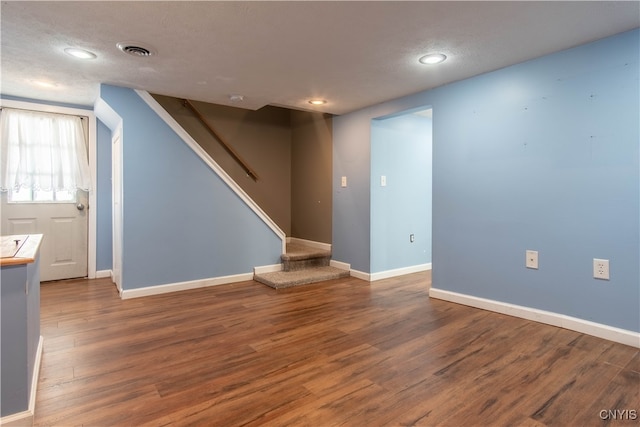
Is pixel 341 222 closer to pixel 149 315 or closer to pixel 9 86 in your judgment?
pixel 149 315

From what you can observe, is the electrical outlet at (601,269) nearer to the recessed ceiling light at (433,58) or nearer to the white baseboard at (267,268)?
the recessed ceiling light at (433,58)

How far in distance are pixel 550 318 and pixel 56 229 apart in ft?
17.0

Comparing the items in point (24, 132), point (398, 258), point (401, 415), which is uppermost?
point (24, 132)

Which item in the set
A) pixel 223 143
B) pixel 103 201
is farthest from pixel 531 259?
pixel 103 201

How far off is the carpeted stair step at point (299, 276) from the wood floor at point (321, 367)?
0.62m

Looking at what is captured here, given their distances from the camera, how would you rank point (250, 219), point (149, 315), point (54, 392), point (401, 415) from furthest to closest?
point (250, 219) < point (149, 315) < point (54, 392) < point (401, 415)

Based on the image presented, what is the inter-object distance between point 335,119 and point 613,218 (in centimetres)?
316

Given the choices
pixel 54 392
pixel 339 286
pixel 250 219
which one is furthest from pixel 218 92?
pixel 54 392

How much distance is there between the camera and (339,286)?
3.94 meters

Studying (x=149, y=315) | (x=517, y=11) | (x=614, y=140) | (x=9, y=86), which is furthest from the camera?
(x=9, y=86)

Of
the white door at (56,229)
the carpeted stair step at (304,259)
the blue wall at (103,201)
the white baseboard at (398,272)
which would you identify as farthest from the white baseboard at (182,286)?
the white baseboard at (398,272)

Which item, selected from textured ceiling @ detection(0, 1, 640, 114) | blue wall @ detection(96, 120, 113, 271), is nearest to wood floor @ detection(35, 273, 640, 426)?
blue wall @ detection(96, 120, 113, 271)

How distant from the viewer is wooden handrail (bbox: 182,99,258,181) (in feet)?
14.7

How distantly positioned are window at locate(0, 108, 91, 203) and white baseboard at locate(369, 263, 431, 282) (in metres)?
3.64
